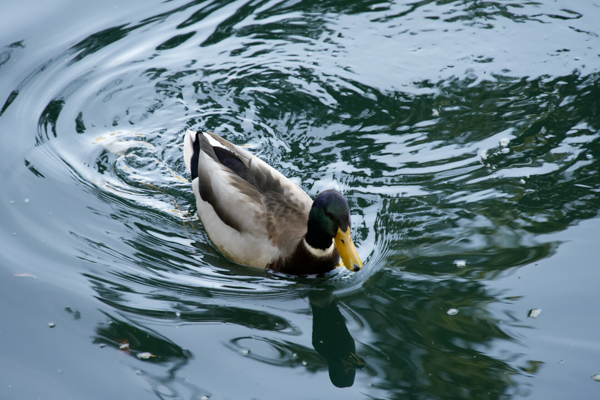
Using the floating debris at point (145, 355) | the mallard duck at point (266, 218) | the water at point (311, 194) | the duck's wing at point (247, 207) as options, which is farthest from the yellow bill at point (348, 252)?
the floating debris at point (145, 355)

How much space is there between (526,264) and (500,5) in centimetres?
472

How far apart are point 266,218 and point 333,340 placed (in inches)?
44.7

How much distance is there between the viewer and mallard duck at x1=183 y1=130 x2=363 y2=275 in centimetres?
440

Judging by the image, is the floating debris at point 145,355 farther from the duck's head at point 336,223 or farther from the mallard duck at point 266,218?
the duck's head at point 336,223

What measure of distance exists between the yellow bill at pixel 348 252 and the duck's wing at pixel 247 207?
0.43 m

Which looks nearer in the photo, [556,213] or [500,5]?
[556,213]

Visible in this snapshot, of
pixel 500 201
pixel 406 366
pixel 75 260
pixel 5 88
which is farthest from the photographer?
pixel 5 88

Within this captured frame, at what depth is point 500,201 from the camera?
5.30m

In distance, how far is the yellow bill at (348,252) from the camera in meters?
4.32

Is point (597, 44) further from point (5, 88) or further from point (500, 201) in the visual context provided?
point (5, 88)

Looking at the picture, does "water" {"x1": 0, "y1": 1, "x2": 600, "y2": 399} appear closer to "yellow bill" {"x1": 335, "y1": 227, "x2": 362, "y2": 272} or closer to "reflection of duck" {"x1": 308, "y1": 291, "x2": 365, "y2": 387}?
"reflection of duck" {"x1": 308, "y1": 291, "x2": 365, "y2": 387}

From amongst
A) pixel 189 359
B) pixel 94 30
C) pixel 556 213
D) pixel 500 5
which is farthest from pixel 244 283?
pixel 500 5

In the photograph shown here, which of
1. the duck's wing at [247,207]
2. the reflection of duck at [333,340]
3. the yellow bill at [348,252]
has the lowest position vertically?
the reflection of duck at [333,340]

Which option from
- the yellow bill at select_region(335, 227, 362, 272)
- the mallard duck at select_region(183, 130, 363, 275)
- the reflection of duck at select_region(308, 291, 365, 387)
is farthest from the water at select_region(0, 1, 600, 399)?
the yellow bill at select_region(335, 227, 362, 272)
